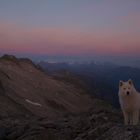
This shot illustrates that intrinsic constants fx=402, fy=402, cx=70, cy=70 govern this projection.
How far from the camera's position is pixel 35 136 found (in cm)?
1870

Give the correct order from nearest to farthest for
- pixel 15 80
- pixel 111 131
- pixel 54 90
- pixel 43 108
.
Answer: pixel 111 131
pixel 43 108
pixel 15 80
pixel 54 90

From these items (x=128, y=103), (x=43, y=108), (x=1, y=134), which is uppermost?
(x=128, y=103)

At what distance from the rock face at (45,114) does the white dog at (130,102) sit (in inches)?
24.6

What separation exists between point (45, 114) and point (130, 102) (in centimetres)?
3796

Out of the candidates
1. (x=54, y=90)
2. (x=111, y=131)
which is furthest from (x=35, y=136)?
(x=54, y=90)

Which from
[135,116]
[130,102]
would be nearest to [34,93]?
[130,102]

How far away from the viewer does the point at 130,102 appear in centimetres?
1869

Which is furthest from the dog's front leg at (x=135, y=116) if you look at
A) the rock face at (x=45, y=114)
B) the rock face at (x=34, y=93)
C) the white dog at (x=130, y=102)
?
the rock face at (x=34, y=93)

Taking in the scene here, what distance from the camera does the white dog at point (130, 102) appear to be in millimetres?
18703

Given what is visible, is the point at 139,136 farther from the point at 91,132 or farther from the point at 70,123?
the point at 70,123

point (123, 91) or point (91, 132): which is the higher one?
point (123, 91)

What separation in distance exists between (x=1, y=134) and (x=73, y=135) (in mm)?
4142

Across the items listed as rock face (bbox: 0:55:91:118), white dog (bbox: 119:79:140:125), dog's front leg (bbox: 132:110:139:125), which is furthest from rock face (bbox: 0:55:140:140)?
dog's front leg (bbox: 132:110:139:125)

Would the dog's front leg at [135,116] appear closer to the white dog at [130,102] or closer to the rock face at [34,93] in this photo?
the white dog at [130,102]
